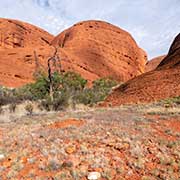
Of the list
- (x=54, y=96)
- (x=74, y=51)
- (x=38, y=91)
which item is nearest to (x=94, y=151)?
(x=54, y=96)

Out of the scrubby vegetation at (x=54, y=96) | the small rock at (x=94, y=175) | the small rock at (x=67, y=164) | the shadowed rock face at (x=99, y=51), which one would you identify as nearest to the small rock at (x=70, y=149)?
the small rock at (x=67, y=164)

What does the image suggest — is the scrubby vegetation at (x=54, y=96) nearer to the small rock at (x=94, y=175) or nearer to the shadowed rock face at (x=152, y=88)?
the shadowed rock face at (x=152, y=88)

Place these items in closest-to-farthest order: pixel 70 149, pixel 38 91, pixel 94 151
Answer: pixel 94 151 < pixel 70 149 < pixel 38 91

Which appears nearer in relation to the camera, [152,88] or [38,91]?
[152,88]

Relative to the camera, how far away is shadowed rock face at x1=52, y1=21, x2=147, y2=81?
52150 mm

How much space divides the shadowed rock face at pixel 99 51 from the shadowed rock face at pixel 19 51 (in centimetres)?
403

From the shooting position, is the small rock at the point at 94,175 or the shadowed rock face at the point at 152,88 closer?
the small rock at the point at 94,175

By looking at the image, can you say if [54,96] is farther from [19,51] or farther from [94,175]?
[19,51]

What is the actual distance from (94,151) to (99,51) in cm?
5275

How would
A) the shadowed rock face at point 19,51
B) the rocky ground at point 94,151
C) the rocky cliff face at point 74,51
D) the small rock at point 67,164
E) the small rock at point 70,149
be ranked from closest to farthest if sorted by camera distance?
the rocky ground at point 94,151 < the small rock at point 67,164 < the small rock at point 70,149 < the shadowed rock face at point 19,51 < the rocky cliff face at point 74,51

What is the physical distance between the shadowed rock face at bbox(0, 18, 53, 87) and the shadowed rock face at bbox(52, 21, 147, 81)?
4.03m

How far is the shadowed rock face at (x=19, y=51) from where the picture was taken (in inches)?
1751

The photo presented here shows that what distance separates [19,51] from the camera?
167 feet

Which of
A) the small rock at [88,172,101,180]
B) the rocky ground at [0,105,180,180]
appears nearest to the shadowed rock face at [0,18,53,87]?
the rocky ground at [0,105,180,180]
